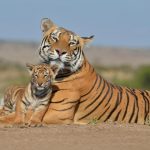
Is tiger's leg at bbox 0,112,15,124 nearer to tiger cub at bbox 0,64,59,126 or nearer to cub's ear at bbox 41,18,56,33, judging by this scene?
tiger cub at bbox 0,64,59,126

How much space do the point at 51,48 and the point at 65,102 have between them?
859 millimetres

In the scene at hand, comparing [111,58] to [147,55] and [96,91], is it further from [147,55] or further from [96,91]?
[96,91]

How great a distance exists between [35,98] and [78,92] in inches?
30.7

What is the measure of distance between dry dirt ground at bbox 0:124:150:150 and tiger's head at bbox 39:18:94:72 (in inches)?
46.7

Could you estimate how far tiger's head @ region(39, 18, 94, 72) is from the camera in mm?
12930

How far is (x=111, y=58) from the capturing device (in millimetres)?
119562

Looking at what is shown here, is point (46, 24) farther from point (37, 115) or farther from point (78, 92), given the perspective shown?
point (37, 115)

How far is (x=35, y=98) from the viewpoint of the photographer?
1277 cm

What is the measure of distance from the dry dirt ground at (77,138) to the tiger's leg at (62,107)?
1.94 feet

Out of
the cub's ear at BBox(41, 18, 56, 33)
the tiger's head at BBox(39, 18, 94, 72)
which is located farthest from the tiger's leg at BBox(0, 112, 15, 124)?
the cub's ear at BBox(41, 18, 56, 33)

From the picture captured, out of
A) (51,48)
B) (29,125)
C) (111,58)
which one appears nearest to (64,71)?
(51,48)

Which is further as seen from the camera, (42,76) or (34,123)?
(42,76)

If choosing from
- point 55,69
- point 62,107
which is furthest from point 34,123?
point 55,69

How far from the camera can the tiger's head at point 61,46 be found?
12.9 m
